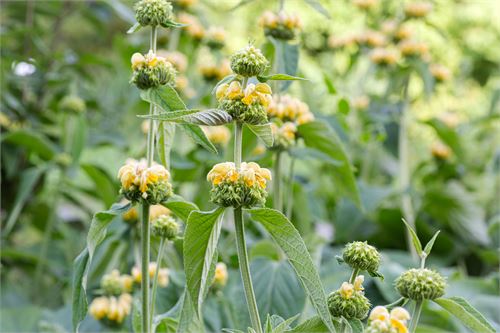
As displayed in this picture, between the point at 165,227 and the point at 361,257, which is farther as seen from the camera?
the point at 165,227

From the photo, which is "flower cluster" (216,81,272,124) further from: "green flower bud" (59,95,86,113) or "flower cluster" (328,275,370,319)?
"green flower bud" (59,95,86,113)

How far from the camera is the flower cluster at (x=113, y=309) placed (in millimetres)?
952

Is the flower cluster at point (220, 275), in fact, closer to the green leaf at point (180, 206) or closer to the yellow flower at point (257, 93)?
the green leaf at point (180, 206)

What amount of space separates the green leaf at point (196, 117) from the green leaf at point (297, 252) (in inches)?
3.1

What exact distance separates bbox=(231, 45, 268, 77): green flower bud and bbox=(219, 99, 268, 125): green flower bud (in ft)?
0.09

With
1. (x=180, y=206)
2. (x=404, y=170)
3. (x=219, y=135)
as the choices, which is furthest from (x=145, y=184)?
(x=404, y=170)

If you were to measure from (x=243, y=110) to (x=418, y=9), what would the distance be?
3.99 ft

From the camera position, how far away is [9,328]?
1.16m

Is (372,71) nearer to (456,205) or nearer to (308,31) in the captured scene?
(456,205)

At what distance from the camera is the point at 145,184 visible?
2.15 feet

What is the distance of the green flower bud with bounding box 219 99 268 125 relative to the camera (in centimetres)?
59

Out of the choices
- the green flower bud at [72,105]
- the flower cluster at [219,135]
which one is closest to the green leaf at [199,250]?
the flower cluster at [219,135]

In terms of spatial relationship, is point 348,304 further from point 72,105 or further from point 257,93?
point 72,105

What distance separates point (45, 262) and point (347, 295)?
0.88m
